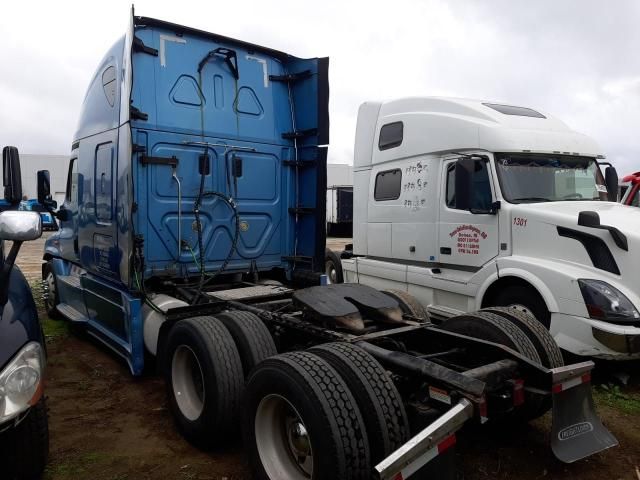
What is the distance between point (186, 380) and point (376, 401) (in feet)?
6.24

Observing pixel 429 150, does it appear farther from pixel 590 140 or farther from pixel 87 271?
pixel 87 271

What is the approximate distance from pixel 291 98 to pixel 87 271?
311 cm

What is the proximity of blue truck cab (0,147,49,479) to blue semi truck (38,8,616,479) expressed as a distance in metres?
1.01

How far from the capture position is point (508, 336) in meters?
3.43

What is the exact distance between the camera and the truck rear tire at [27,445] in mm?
2760

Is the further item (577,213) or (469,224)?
(469,224)

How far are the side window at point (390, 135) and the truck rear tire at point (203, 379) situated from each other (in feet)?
14.6

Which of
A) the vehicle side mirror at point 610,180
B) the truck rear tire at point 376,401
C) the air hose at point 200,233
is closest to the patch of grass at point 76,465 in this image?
the air hose at point 200,233

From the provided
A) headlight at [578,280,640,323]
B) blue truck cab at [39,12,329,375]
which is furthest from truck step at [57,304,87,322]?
headlight at [578,280,640,323]

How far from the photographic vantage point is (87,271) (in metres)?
5.90

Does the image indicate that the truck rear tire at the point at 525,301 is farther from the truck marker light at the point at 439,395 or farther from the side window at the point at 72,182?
the side window at the point at 72,182

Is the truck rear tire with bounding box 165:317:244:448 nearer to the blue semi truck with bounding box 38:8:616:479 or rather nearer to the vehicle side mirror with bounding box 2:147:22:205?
the blue semi truck with bounding box 38:8:616:479

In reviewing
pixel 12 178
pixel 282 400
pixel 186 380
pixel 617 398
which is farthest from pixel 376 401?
pixel 617 398

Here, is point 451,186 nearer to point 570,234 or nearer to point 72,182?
point 570,234
